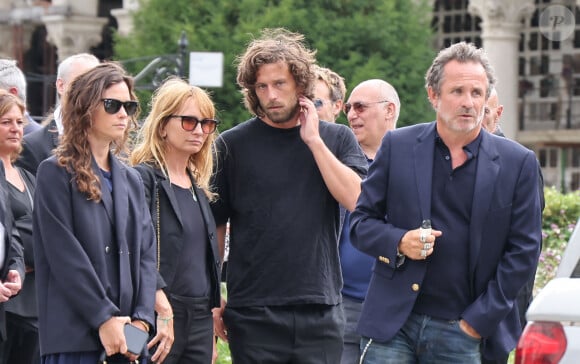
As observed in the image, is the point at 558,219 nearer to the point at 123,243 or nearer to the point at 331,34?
the point at 331,34

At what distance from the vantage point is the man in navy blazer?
237 inches

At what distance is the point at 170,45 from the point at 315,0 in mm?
2733

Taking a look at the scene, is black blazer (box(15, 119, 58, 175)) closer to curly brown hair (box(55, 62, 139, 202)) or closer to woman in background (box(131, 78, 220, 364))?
woman in background (box(131, 78, 220, 364))

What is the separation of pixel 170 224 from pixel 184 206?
13 centimetres

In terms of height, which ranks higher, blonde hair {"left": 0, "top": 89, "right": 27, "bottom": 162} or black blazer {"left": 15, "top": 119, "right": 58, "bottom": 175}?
blonde hair {"left": 0, "top": 89, "right": 27, "bottom": 162}

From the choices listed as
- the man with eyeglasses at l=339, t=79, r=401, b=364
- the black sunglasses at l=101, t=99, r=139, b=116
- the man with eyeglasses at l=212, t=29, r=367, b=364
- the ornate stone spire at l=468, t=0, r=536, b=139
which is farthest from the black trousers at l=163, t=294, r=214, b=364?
the ornate stone spire at l=468, t=0, r=536, b=139

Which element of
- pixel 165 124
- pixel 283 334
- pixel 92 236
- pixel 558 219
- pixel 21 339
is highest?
pixel 165 124

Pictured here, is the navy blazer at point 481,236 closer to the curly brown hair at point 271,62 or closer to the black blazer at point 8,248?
the curly brown hair at point 271,62

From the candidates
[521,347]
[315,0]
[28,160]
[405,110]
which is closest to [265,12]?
[315,0]

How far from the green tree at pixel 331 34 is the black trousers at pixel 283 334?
17.8m

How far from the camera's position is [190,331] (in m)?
6.78

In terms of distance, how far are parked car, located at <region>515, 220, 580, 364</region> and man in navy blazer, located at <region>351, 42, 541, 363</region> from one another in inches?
35.1

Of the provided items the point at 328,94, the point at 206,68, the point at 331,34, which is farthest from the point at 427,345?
the point at 331,34

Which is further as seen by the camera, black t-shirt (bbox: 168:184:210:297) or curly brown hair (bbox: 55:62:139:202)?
black t-shirt (bbox: 168:184:210:297)
